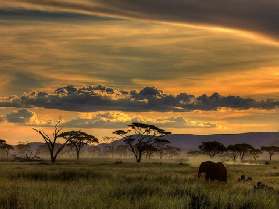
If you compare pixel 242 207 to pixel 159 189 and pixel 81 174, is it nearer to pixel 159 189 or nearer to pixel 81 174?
pixel 159 189

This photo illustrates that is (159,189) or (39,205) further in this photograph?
(159,189)

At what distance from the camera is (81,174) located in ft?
121

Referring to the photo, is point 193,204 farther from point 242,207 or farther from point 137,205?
point 137,205

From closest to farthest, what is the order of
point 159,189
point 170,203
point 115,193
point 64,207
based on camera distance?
point 64,207 → point 170,203 → point 115,193 → point 159,189

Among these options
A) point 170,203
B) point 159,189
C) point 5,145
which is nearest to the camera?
point 170,203

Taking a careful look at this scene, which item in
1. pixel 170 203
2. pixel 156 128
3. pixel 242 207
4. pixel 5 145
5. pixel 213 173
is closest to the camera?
pixel 170 203

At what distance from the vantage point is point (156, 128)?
104 m

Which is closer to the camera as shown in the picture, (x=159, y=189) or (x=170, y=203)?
(x=170, y=203)

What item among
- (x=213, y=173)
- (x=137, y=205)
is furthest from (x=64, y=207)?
(x=213, y=173)

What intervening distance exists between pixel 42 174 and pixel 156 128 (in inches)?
2661

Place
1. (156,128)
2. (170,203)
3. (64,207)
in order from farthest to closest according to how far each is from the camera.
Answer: (156,128) → (170,203) → (64,207)

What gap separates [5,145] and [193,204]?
14366cm

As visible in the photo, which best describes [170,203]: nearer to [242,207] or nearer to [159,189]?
[242,207]

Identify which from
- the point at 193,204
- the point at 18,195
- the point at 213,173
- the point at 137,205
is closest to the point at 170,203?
the point at 137,205
